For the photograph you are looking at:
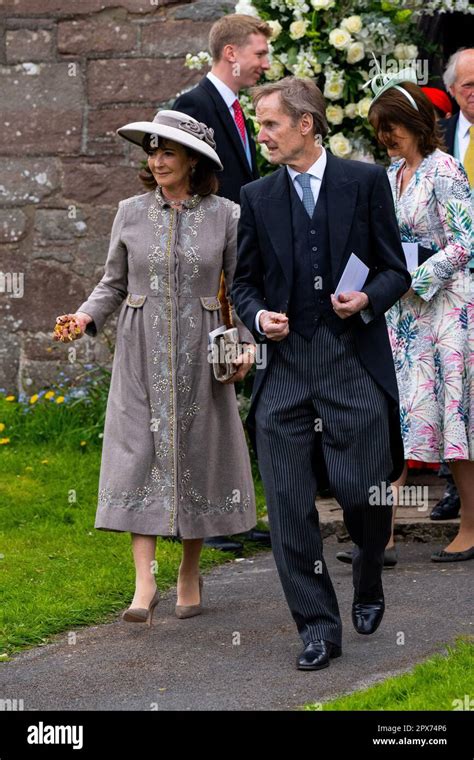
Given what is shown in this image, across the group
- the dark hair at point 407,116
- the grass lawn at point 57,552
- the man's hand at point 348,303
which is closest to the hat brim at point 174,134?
the dark hair at point 407,116

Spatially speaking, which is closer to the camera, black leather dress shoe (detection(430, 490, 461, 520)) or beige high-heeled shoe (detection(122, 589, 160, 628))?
beige high-heeled shoe (detection(122, 589, 160, 628))

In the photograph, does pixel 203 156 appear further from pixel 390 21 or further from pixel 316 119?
pixel 390 21

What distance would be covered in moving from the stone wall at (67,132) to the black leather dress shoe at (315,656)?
14.6 feet

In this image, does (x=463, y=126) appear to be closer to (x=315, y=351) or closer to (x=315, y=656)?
(x=315, y=351)

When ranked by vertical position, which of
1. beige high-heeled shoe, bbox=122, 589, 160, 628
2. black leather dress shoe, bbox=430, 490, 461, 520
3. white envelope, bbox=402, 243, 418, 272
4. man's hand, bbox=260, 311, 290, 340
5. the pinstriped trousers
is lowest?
beige high-heeled shoe, bbox=122, 589, 160, 628

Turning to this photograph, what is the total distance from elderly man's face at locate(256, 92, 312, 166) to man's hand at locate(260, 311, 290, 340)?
22.3 inches

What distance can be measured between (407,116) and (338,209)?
1.35 metres

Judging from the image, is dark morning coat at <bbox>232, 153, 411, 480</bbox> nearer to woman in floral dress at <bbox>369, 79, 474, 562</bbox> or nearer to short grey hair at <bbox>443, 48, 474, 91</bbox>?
woman in floral dress at <bbox>369, 79, 474, 562</bbox>

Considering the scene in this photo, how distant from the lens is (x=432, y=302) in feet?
21.6

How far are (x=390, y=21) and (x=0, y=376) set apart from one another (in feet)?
11.2

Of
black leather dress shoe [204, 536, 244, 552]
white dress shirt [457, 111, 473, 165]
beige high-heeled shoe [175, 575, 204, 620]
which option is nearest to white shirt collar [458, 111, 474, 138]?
white dress shirt [457, 111, 473, 165]

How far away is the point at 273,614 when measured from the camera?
6039mm

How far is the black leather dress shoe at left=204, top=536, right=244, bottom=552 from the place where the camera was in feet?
23.5

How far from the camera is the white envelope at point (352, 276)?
5090 mm
